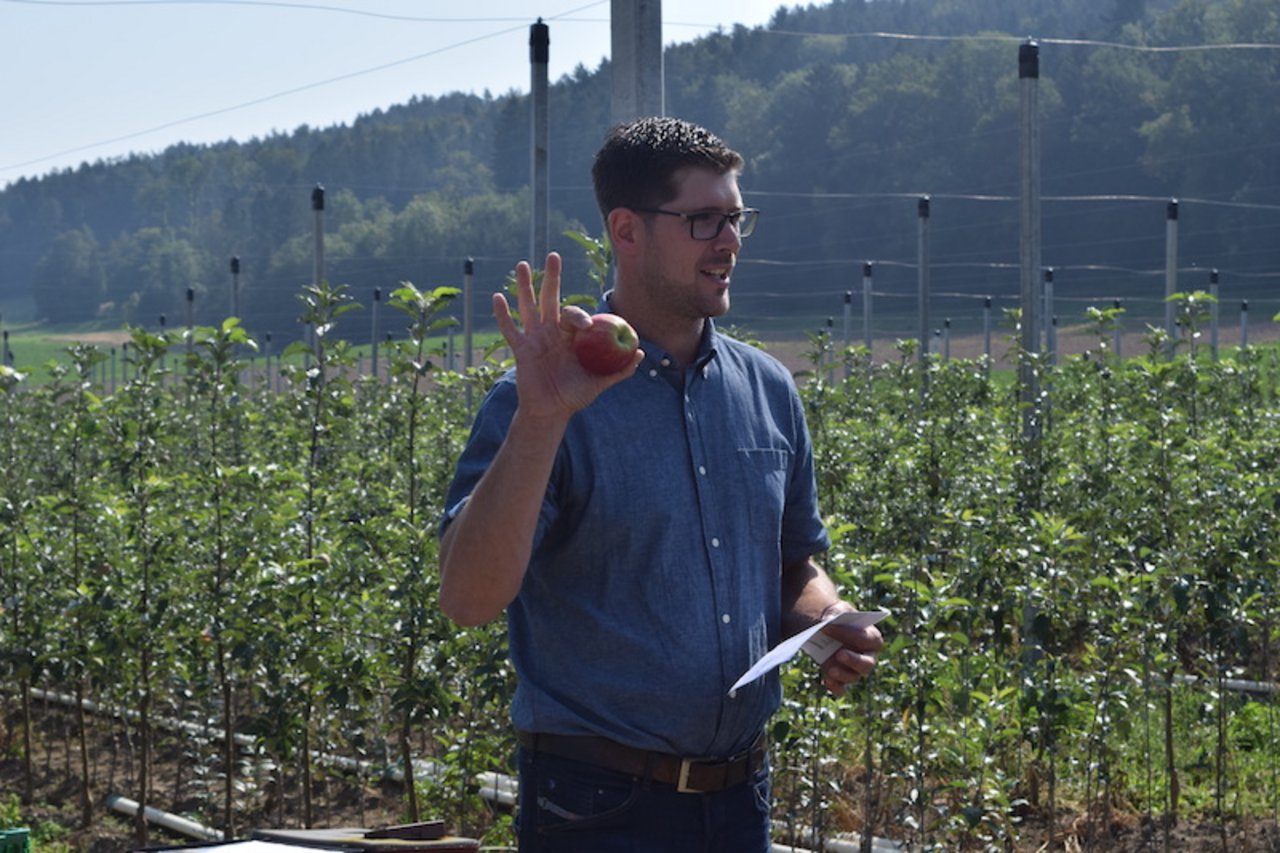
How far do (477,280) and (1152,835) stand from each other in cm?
2983

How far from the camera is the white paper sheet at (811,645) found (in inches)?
94.0

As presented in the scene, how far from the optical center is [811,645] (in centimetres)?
259

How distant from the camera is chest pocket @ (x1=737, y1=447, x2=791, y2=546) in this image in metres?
2.67

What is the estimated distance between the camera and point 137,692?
654cm

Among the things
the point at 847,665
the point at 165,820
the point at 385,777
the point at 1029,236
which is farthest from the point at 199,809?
the point at 847,665

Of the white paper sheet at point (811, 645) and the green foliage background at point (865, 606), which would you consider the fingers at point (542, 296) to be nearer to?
the white paper sheet at point (811, 645)

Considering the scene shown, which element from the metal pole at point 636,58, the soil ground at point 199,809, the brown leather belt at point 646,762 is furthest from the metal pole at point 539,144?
the brown leather belt at point 646,762

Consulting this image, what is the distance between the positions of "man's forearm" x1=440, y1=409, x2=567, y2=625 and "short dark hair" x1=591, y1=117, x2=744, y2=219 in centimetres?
52

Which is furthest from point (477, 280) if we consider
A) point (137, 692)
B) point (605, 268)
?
point (605, 268)

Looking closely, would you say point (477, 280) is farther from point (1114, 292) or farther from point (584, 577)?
point (584, 577)

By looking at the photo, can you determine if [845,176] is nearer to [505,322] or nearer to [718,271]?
[718,271]

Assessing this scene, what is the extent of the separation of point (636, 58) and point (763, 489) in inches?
76.8

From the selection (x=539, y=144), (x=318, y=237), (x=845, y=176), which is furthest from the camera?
(x=845, y=176)

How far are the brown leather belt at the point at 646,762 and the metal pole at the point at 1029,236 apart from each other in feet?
14.6
